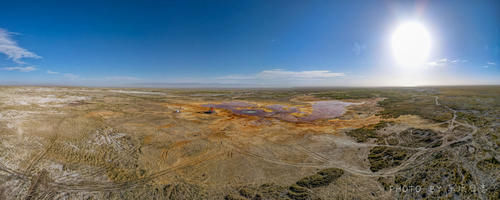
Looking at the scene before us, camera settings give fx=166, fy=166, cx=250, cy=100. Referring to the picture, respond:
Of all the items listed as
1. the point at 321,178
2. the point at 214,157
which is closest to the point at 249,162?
the point at 214,157

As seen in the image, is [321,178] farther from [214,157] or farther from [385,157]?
[214,157]

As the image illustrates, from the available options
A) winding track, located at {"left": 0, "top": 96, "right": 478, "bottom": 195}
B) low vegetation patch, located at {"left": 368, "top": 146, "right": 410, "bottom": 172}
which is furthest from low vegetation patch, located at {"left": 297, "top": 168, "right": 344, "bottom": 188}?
low vegetation patch, located at {"left": 368, "top": 146, "right": 410, "bottom": 172}

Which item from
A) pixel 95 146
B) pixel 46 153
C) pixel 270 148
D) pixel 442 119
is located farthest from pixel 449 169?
pixel 46 153

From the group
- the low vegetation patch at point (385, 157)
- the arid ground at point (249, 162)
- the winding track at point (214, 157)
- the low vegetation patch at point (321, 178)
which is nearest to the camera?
the arid ground at point (249, 162)

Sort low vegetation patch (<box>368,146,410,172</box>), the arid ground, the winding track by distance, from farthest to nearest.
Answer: low vegetation patch (<box>368,146,410,172</box>) → the winding track → the arid ground

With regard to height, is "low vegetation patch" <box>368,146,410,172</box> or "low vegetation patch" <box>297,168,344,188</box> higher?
"low vegetation patch" <box>368,146,410,172</box>

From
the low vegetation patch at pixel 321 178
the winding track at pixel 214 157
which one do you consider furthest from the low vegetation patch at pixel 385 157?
the low vegetation patch at pixel 321 178

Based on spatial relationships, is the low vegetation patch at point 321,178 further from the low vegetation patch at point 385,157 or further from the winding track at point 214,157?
the low vegetation patch at point 385,157

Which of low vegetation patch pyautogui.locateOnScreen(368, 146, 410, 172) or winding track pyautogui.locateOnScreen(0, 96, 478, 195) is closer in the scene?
winding track pyautogui.locateOnScreen(0, 96, 478, 195)

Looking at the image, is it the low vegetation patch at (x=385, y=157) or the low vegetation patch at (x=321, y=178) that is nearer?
the low vegetation patch at (x=321, y=178)

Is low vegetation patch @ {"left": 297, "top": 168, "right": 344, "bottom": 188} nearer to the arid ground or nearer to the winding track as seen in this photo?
the arid ground

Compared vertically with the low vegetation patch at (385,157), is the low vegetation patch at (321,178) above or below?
below

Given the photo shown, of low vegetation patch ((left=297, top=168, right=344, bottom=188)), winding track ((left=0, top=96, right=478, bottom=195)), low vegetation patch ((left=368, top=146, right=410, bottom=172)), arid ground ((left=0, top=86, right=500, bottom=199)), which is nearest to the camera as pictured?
arid ground ((left=0, top=86, right=500, bottom=199))
